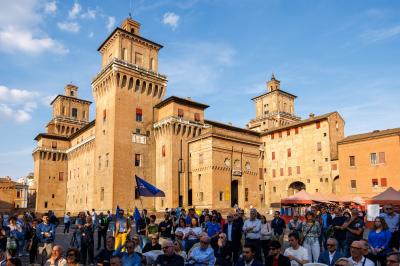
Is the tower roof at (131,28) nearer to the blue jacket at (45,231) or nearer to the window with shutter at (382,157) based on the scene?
the window with shutter at (382,157)

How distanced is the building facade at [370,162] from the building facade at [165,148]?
4880mm

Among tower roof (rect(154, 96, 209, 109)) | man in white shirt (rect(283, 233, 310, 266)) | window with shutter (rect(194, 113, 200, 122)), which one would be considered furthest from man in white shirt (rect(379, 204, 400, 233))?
window with shutter (rect(194, 113, 200, 122))

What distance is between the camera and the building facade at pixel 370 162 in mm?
40250

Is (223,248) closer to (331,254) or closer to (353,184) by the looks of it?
(331,254)

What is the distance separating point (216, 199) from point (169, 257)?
34419 millimetres

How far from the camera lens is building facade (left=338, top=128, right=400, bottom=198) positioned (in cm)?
4025

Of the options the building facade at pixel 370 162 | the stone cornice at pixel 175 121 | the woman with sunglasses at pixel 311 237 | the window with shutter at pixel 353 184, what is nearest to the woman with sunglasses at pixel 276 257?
the woman with sunglasses at pixel 311 237

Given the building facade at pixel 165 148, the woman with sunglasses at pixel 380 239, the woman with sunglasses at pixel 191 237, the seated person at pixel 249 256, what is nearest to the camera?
the seated person at pixel 249 256

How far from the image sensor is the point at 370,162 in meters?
42.1

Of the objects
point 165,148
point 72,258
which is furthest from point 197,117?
point 72,258

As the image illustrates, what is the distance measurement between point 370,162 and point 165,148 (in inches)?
978

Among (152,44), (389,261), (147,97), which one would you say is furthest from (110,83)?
(389,261)

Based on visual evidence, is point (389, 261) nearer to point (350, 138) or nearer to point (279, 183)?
point (350, 138)

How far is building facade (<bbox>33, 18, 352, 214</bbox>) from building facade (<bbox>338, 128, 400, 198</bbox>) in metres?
4.88
